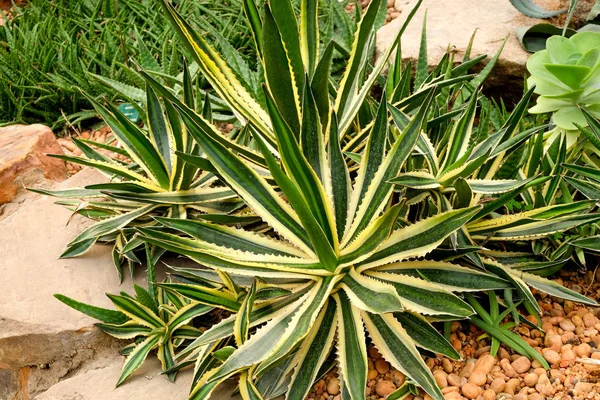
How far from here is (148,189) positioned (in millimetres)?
2145

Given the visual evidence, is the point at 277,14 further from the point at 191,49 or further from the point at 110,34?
the point at 110,34

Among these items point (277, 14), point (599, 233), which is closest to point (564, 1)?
point (599, 233)

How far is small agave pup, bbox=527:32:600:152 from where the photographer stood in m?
1.81

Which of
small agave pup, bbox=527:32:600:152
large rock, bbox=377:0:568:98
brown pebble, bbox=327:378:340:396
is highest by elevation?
small agave pup, bbox=527:32:600:152

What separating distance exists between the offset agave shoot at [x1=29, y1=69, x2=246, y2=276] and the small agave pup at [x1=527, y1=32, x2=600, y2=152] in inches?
39.1

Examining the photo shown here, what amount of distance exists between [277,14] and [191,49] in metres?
0.26

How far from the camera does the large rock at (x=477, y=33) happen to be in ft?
8.83

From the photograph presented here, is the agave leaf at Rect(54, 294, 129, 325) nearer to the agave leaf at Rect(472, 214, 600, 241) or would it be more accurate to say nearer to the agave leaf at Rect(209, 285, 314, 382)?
the agave leaf at Rect(209, 285, 314, 382)

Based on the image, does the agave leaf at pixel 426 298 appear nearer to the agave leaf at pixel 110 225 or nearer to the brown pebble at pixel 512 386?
the brown pebble at pixel 512 386

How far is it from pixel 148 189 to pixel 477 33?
1.62 m

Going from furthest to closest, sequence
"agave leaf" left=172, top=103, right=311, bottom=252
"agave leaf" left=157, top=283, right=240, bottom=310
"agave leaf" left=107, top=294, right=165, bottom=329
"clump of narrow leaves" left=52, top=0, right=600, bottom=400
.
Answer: "agave leaf" left=107, top=294, right=165, bottom=329 → "agave leaf" left=157, top=283, right=240, bottom=310 → "agave leaf" left=172, top=103, right=311, bottom=252 → "clump of narrow leaves" left=52, top=0, right=600, bottom=400

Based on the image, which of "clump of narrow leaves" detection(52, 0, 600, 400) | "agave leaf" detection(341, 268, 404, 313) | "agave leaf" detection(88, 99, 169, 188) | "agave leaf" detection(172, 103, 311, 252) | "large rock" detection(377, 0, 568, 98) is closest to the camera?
"agave leaf" detection(341, 268, 404, 313)

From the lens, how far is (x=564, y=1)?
2.87 metres

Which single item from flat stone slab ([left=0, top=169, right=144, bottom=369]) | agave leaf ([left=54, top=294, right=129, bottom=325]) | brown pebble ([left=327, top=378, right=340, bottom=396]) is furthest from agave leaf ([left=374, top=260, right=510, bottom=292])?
flat stone slab ([left=0, top=169, right=144, bottom=369])
